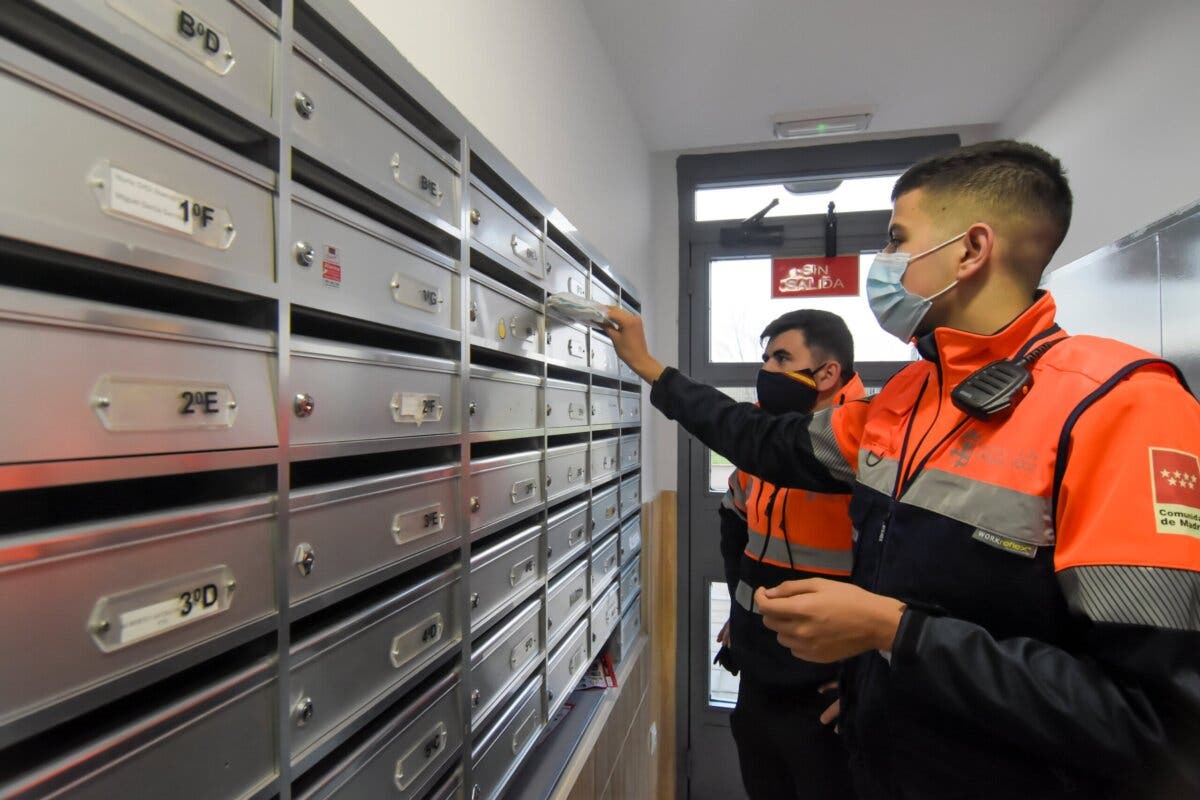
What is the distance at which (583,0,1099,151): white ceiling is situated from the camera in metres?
1.90

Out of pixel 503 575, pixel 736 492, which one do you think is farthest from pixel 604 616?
pixel 503 575

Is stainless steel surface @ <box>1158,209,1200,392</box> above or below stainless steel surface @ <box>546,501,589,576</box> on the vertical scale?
above

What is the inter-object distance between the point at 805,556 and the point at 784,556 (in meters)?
0.06

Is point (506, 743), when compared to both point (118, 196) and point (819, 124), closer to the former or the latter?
point (118, 196)

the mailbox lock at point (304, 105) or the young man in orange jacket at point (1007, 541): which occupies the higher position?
the mailbox lock at point (304, 105)

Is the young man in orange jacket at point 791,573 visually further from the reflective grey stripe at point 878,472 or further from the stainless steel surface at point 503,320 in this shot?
the stainless steel surface at point 503,320

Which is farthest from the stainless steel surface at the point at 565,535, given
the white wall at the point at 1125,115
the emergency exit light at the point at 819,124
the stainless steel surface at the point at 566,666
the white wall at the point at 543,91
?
the emergency exit light at the point at 819,124

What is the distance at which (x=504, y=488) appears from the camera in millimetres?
1173

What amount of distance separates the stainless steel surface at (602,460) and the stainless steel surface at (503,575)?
0.44 m

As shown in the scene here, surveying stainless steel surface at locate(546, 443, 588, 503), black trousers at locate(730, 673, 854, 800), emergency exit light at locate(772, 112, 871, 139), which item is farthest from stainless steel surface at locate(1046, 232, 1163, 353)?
stainless steel surface at locate(546, 443, 588, 503)

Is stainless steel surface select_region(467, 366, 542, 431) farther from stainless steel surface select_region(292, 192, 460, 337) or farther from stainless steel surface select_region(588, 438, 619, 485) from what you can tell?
stainless steel surface select_region(588, 438, 619, 485)

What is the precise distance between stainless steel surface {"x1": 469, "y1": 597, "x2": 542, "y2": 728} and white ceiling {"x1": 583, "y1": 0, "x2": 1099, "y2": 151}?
1866 millimetres

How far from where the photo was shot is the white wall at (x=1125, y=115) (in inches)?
57.6

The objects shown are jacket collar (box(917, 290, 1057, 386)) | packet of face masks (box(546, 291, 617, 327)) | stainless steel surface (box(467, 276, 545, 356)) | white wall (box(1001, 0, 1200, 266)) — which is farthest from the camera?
white wall (box(1001, 0, 1200, 266))
